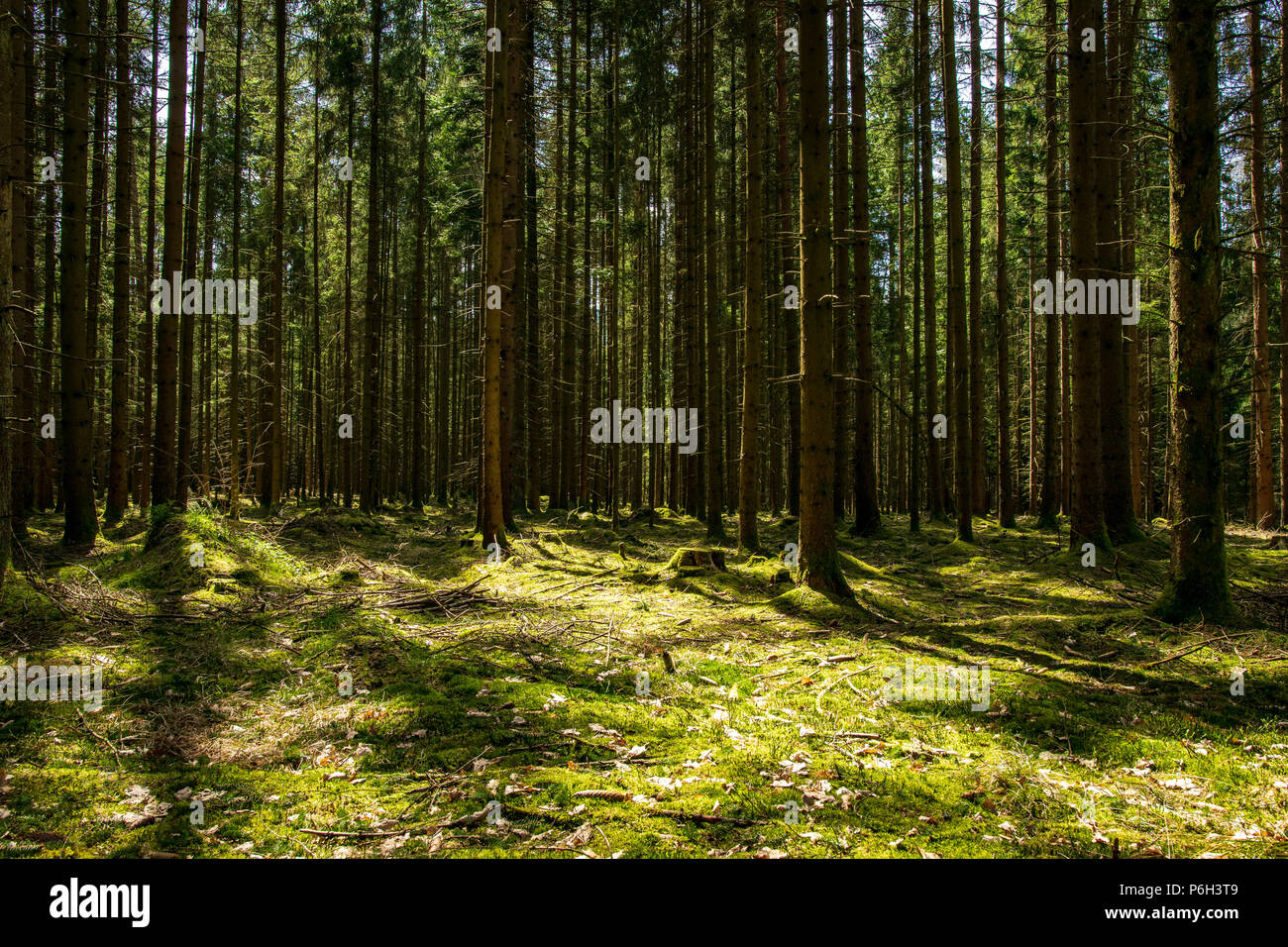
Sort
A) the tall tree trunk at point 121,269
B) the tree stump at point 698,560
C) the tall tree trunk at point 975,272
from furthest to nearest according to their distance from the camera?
the tall tree trunk at point 975,272
the tall tree trunk at point 121,269
the tree stump at point 698,560

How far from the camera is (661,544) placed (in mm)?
14938

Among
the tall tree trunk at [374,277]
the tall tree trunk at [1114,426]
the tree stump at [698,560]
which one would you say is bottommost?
the tree stump at [698,560]

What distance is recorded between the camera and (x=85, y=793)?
3.63m

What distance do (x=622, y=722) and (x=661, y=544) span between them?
10.1 metres

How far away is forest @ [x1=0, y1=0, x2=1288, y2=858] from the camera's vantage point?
12.4 ft

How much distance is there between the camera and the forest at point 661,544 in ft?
12.4

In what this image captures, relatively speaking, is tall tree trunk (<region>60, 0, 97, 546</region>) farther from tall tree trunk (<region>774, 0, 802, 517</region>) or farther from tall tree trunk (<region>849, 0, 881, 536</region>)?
tall tree trunk (<region>849, 0, 881, 536</region>)

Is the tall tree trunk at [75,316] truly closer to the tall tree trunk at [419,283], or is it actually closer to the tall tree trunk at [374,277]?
the tall tree trunk at [374,277]

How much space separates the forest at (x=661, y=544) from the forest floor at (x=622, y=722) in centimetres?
4

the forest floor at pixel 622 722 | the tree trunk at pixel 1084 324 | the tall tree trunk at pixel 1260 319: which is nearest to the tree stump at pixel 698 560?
the forest floor at pixel 622 722

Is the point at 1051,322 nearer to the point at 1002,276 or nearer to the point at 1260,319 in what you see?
the point at 1002,276

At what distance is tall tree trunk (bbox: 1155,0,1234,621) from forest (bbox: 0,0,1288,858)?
0.04m

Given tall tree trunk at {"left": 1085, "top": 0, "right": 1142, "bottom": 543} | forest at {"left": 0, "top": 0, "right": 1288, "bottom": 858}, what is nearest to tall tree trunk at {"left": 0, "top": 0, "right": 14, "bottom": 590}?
forest at {"left": 0, "top": 0, "right": 1288, "bottom": 858}

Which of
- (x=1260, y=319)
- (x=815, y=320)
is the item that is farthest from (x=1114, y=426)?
(x=1260, y=319)
